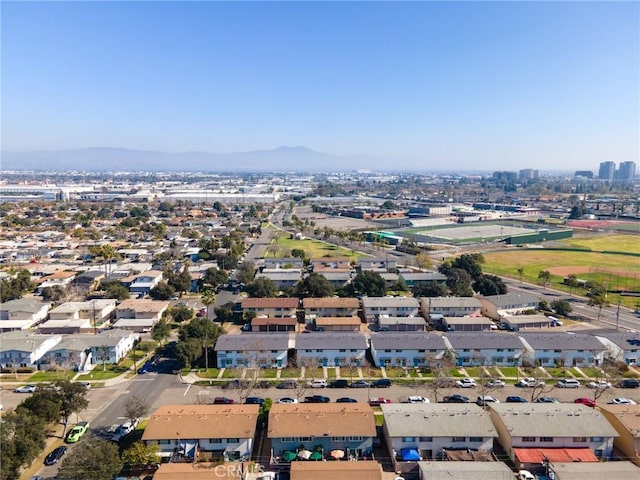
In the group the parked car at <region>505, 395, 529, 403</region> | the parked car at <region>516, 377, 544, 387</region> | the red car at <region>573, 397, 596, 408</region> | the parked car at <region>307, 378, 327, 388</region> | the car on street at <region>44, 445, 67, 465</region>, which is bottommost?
the car on street at <region>44, 445, 67, 465</region>

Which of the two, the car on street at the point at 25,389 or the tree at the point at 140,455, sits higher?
the tree at the point at 140,455

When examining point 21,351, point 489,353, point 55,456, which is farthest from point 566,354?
point 21,351

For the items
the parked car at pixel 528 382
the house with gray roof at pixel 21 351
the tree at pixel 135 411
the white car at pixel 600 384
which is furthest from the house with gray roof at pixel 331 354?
the house with gray roof at pixel 21 351

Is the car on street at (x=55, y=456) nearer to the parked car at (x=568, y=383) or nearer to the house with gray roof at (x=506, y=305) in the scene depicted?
the parked car at (x=568, y=383)

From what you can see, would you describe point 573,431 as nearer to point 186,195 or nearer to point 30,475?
point 30,475

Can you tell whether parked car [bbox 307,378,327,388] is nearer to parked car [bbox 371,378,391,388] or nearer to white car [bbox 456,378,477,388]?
parked car [bbox 371,378,391,388]

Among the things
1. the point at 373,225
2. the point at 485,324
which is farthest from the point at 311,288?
the point at 373,225

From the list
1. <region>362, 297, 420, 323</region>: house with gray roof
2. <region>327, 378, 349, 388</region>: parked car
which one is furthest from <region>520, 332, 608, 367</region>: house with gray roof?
<region>327, 378, 349, 388</region>: parked car
